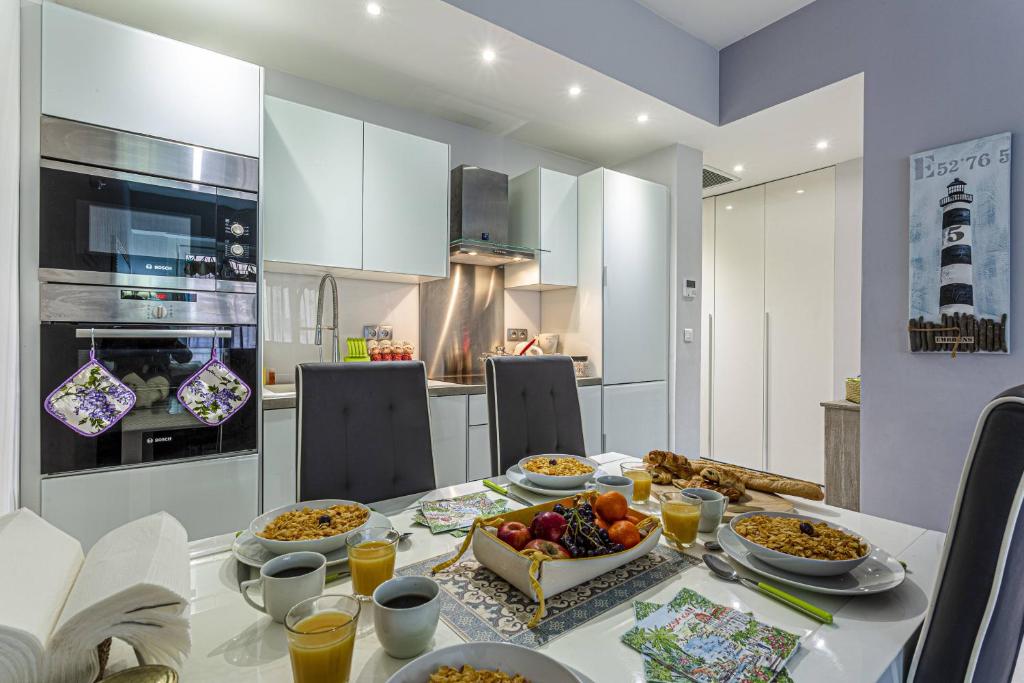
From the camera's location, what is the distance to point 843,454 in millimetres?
2904

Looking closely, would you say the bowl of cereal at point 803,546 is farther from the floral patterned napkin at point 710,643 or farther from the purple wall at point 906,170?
the purple wall at point 906,170

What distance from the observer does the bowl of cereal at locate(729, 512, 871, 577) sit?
0.82 m

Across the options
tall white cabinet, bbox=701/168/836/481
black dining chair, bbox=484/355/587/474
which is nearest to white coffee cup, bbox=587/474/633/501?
black dining chair, bbox=484/355/587/474

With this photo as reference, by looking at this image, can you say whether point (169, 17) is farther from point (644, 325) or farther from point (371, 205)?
point (644, 325)

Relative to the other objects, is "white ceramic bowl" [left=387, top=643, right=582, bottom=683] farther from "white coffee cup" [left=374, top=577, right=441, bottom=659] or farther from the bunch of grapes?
the bunch of grapes

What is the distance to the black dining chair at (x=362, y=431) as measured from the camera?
1392mm

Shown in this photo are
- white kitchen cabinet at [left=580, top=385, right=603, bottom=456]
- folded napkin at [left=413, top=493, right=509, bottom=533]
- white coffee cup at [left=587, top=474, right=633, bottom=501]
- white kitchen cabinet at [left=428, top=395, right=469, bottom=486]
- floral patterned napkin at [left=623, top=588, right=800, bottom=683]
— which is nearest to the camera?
floral patterned napkin at [left=623, top=588, right=800, bottom=683]

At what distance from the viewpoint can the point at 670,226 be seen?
3596 millimetres

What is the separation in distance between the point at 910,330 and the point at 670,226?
1.66m

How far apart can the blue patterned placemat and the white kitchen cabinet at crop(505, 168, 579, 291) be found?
2.48 m

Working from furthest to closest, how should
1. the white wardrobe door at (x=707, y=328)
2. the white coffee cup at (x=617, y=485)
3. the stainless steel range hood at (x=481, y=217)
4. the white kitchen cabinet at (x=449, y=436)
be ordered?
the white wardrobe door at (x=707, y=328)
the stainless steel range hood at (x=481, y=217)
the white kitchen cabinet at (x=449, y=436)
the white coffee cup at (x=617, y=485)

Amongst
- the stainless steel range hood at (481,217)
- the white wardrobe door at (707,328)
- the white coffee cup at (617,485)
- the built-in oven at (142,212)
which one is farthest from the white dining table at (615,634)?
the white wardrobe door at (707,328)

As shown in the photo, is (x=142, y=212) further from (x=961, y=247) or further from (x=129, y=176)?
(x=961, y=247)

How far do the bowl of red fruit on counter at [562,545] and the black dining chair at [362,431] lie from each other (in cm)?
69
